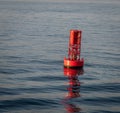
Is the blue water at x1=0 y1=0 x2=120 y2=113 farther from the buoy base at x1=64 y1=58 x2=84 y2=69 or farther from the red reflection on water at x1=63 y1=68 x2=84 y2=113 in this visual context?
the buoy base at x1=64 y1=58 x2=84 y2=69

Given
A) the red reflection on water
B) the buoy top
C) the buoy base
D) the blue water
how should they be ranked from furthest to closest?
the buoy top, the buoy base, the blue water, the red reflection on water

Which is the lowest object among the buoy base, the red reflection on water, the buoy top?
the red reflection on water

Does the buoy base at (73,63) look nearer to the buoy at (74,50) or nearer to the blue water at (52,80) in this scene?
the buoy at (74,50)

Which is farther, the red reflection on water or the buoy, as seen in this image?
the buoy

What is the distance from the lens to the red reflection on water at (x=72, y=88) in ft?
128

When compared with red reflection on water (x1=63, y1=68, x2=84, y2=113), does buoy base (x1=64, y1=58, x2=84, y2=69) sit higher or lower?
higher

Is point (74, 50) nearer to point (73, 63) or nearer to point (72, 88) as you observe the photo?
point (73, 63)

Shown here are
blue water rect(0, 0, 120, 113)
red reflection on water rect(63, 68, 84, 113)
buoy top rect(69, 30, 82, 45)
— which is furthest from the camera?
buoy top rect(69, 30, 82, 45)

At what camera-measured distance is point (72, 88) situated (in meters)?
47.3

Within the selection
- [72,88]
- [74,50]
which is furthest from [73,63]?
[72,88]

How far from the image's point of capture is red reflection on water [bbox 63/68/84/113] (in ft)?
128

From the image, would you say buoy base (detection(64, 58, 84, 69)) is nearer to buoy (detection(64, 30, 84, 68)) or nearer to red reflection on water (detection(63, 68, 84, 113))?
buoy (detection(64, 30, 84, 68))

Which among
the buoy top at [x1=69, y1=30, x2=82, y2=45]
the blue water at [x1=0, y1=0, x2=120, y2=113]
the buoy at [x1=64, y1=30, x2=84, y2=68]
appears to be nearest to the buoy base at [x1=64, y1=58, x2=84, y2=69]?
the buoy at [x1=64, y1=30, x2=84, y2=68]

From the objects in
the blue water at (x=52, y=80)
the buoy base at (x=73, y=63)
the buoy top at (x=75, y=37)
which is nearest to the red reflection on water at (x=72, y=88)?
the blue water at (x=52, y=80)
